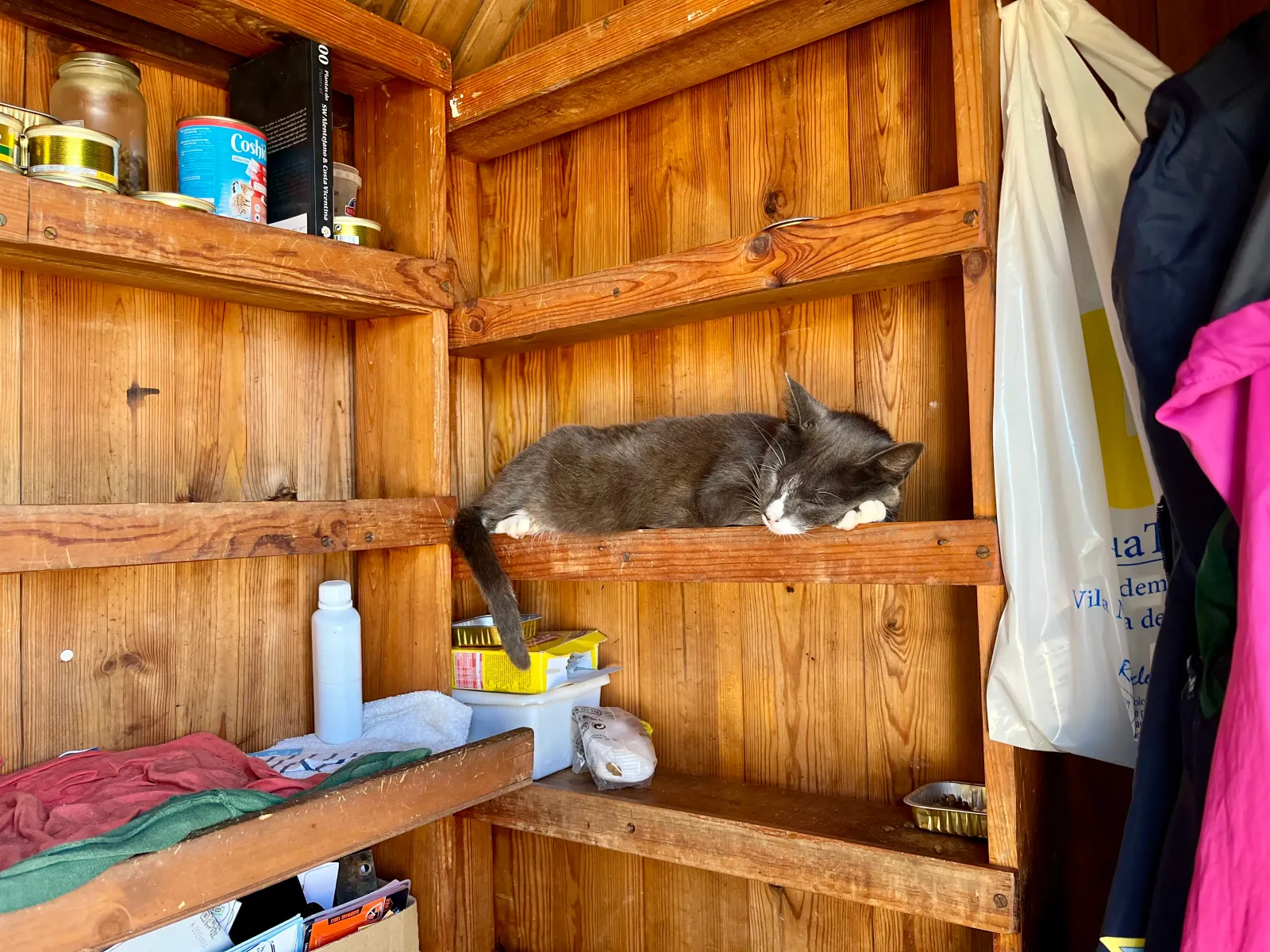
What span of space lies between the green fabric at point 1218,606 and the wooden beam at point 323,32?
142 cm

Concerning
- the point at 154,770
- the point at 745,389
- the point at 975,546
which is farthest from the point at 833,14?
the point at 154,770

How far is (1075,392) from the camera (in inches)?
40.2

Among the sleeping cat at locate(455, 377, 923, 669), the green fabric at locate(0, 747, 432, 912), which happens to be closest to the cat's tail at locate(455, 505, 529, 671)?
the sleeping cat at locate(455, 377, 923, 669)

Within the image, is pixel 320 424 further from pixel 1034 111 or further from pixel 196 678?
pixel 1034 111

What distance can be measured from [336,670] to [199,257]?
679mm

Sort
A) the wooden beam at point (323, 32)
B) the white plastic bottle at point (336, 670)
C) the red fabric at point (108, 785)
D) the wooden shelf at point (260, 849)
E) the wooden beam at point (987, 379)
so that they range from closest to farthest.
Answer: the wooden shelf at point (260, 849)
the red fabric at point (108, 785)
the wooden beam at point (987, 379)
the wooden beam at point (323, 32)
the white plastic bottle at point (336, 670)

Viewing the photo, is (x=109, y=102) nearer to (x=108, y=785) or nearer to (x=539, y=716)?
(x=108, y=785)

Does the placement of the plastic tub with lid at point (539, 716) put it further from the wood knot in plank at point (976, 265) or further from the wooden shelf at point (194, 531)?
the wood knot in plank at point (976, 265)

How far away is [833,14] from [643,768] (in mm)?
1246

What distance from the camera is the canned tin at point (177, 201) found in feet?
3.90

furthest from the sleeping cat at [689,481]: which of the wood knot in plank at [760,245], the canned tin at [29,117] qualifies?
the canned tin at [29,117]

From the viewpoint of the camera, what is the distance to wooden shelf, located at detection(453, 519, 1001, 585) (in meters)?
1.08

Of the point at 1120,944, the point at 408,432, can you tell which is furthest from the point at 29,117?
the point at 1120,944

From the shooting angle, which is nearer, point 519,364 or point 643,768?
point 643,768
